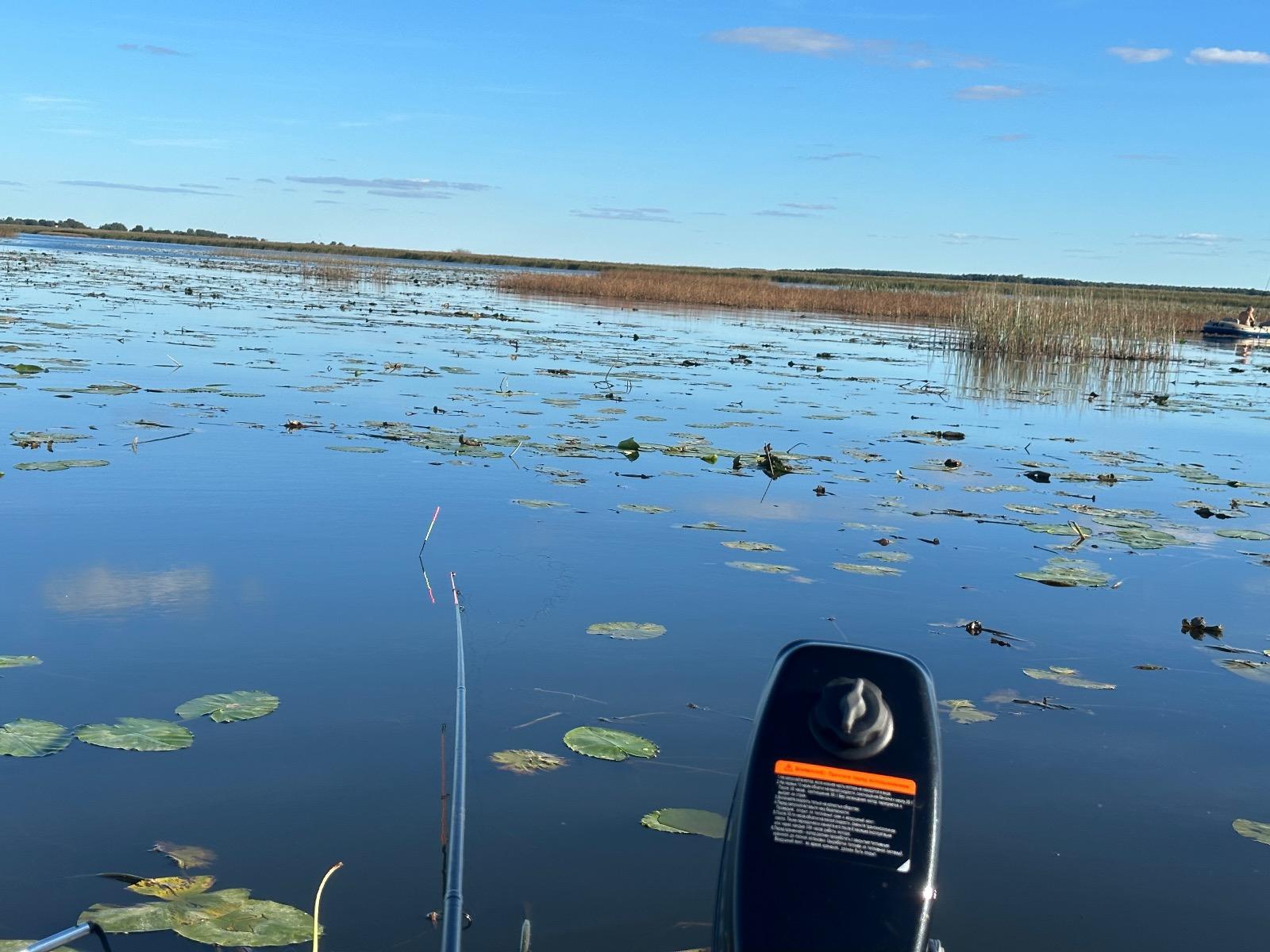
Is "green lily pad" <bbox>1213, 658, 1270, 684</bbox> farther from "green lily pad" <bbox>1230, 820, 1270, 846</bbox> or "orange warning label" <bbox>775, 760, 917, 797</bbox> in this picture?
"orange warning label" <bbox>775, 760, 917, 797</bbox>

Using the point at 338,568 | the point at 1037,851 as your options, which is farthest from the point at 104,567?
the point at 1037,851

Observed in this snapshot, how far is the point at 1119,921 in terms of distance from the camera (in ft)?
8.32

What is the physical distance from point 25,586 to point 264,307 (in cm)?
1786

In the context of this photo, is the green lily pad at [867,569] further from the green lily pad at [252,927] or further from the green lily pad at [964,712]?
the green lily pad at [252,927]

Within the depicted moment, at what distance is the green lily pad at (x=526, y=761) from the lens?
3.00 m

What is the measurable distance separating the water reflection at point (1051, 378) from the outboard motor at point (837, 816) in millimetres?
11884

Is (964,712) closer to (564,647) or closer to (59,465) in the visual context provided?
(564,647)

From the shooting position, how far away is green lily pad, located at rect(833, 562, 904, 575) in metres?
5.18

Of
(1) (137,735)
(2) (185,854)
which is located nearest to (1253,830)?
(2) (185,854)

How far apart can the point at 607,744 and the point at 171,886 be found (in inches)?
45.9

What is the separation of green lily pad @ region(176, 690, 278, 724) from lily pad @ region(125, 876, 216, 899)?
799mm

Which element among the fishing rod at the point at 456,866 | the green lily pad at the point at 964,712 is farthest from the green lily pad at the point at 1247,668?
the fishing rod at the point at 456,866

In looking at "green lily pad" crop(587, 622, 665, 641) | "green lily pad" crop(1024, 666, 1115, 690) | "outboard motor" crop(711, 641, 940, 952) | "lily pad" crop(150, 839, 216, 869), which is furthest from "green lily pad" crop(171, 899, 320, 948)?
"green lily pad" crop(1024, 666, 1115, 690)

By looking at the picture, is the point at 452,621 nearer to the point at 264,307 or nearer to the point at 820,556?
the point at 820,556
